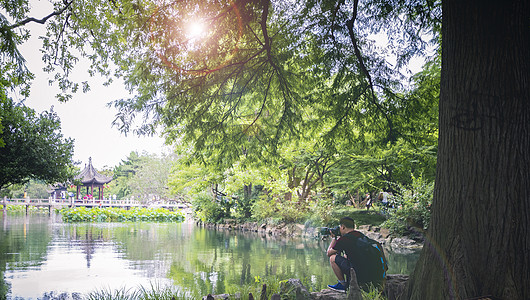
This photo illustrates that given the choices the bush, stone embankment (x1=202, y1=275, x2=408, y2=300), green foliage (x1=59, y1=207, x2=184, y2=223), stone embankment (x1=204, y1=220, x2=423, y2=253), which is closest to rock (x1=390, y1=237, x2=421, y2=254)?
stone embankment (x1=204, y1=220, x2=423, y2=253)

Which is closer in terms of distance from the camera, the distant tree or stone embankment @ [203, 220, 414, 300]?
stone embankment @ [203, 220, 414, 300]

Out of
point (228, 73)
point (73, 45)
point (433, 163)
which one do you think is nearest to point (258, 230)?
point (433, 163)

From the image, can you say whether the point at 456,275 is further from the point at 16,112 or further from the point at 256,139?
the point at 16,112

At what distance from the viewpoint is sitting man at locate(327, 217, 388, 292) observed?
4262 millimetres

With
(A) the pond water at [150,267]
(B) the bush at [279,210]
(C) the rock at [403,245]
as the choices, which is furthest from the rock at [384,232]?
(B) the bush at [279,210]

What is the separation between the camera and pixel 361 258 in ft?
14.2

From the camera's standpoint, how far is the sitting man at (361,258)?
426 centimetres

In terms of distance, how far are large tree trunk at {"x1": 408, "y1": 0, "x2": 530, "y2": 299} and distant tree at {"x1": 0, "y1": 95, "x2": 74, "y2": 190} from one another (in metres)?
16.1

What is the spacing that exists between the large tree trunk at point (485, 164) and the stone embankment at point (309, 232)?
329 inches

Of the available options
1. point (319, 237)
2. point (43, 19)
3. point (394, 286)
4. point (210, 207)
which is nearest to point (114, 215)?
point (210, 207)

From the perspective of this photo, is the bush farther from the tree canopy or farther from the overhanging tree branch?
the overhanging tree branch

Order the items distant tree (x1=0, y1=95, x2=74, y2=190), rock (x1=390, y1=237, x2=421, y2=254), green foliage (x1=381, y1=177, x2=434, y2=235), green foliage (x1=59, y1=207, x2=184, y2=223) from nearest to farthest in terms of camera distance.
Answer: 1. rock (x1=390, y1=237, x2=421, y2=254)
2. green foliage (x1=381, y1=177, x2=434, y2=235)
3. distant tree (x1=0, y1=95, x2=74, y2=190)
4. green foliage (x1=59, y1=207, x2=184, y2=223)

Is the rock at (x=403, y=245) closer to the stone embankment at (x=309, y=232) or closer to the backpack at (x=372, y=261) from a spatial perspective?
the stone embankment at (x=309, y=232)

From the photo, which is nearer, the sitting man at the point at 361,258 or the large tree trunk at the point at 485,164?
the large tree trunk at the point at 485,164
